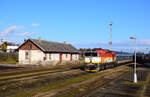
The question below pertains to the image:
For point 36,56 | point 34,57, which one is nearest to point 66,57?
point 36,56

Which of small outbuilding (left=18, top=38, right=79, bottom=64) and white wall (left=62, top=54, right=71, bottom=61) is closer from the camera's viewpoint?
small outbuilding (left=18, top=38, right=79, bottom=64)

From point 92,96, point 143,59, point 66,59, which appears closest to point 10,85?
point 92,96

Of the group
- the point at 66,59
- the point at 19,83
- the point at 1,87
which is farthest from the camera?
the point at 66,59

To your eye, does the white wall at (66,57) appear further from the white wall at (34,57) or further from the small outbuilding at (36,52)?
the white wall at (34,57)

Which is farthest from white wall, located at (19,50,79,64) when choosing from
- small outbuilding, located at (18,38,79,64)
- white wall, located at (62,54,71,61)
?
white wall, located at (62,54,71,61)

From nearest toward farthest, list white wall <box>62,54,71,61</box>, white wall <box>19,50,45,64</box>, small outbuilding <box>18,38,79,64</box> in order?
1. small outbuilding <box>18,38,79,64</box>
2. white wall <box>19,50,45,64</box>
3. white wall <box>62,54,71,61</box>

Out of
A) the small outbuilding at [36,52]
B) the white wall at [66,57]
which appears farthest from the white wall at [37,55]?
the white wall at [66,57]

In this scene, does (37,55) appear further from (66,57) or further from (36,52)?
(66,57)

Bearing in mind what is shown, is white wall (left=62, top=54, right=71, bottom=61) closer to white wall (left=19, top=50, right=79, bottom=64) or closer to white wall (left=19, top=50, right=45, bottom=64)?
white wall (left=19, top=50, right=79, bottom=64)

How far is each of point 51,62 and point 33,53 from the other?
535cm

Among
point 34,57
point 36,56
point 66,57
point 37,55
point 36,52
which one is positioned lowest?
point 66,57

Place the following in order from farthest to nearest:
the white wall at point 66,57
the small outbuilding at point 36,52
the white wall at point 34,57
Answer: the white wall at point 66,57, the white wall at point 34,57, the small outbuilding at point 36,52

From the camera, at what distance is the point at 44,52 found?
155 feet

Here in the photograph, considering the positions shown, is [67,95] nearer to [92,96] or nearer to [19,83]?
[92,96]
